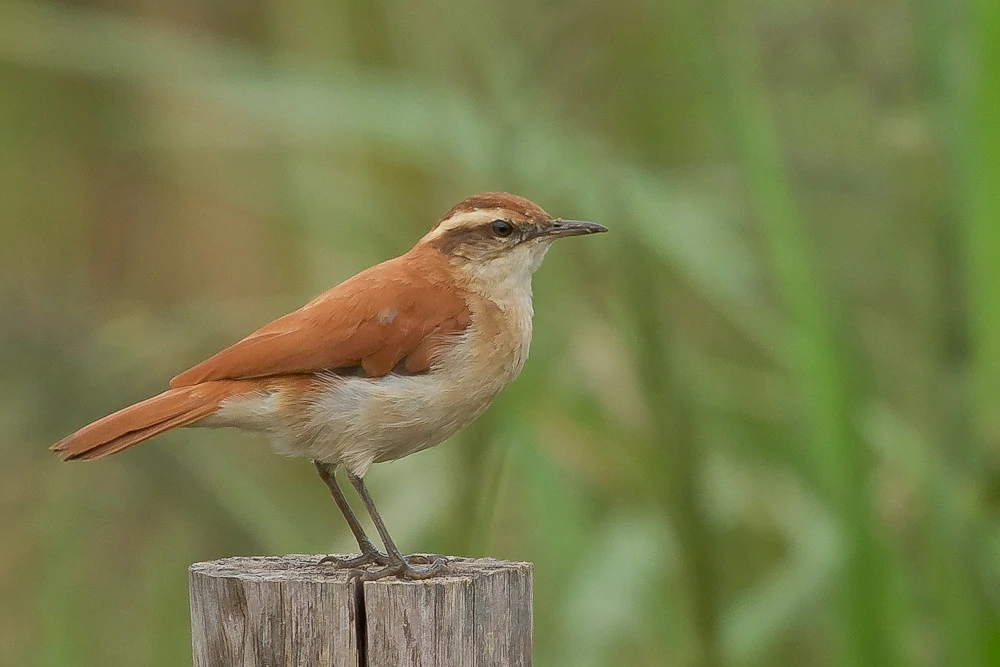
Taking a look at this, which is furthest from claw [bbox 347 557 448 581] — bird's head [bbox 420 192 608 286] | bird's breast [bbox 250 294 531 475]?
bird's head [bbox 420 192 608 286]

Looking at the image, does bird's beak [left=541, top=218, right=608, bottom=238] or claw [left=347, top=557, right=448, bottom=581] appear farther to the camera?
bird's beak [left=541, top=218, right=608, bottom=238]

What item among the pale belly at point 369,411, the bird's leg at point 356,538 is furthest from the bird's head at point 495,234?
the bird's leg at point 356,538

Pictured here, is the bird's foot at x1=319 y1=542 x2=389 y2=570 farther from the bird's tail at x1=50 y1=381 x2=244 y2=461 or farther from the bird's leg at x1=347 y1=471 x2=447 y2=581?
the bird's tail at x1=50 y1=381 x2=244 y2=461

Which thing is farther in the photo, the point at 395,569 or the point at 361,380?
the point at 361,380

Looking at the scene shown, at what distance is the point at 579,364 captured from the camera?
5.65m

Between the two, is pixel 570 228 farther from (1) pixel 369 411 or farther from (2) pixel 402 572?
(2) pixel 402 572

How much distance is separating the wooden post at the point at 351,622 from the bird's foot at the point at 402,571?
11cm

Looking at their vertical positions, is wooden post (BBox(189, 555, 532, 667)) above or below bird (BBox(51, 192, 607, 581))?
below

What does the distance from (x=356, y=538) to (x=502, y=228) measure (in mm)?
1061

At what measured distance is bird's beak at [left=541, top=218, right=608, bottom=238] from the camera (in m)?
4.25

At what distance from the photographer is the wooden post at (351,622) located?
9.98ft

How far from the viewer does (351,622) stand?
10.0 ft

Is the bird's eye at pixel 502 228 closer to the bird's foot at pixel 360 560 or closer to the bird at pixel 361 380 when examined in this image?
the bird at pixel 361 380

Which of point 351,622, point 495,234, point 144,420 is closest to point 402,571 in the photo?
point 351,622
